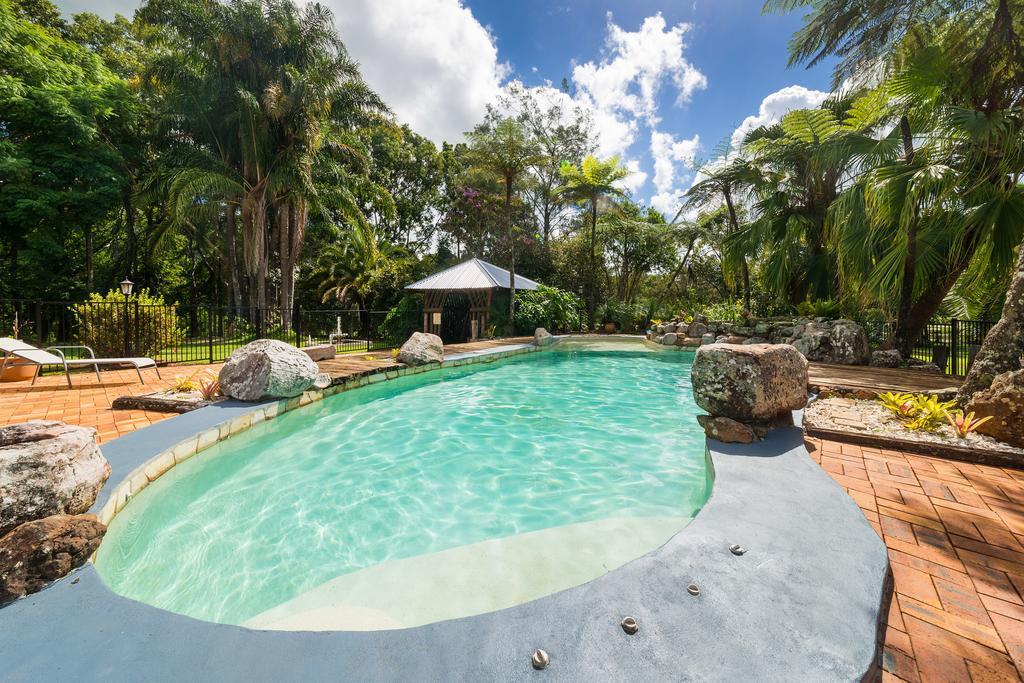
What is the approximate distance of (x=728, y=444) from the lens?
10.8ft

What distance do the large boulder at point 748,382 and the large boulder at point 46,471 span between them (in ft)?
14.0

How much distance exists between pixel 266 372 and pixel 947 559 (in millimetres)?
6178

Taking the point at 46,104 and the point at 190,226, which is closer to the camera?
the point at 46,104

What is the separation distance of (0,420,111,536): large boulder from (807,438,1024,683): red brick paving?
3610mm

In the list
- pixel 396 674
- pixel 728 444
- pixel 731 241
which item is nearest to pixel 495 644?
pixel 396 674

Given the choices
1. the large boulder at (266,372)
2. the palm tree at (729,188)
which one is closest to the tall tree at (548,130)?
the palm tree at (729,188)

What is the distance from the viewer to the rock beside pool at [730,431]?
3293 millimetres

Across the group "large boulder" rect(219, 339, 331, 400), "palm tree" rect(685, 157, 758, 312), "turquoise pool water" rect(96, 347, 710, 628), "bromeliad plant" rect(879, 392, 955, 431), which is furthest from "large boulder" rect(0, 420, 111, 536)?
"palm tree" rect(685, 157, 758, 312)

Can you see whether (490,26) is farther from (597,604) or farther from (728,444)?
(597,604)

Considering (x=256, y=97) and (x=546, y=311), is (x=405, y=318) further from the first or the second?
(x=256, y=97)

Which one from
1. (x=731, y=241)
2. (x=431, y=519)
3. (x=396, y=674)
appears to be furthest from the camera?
(x=731, y=241)

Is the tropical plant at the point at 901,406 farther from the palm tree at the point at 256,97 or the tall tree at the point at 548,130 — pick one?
the tall tree at the point at 548,130

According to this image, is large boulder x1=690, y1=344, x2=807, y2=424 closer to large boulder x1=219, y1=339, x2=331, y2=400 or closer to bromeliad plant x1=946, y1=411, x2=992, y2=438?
bromeliad plant x1=946, y1=411, x2=992, y2=438

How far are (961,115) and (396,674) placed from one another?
7760 mm
